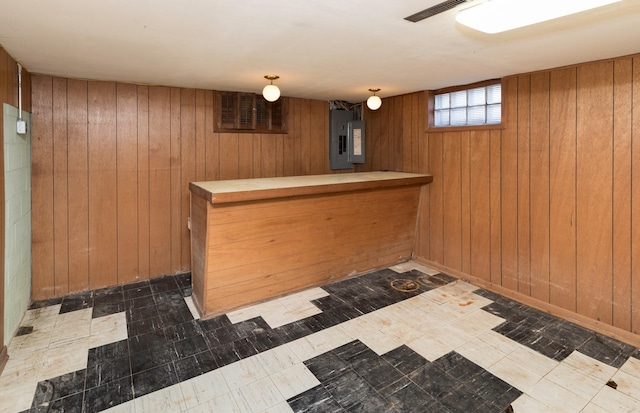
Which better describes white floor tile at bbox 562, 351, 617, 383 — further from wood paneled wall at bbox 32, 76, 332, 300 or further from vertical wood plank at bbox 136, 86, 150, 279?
vertical wood plank at bbox 136, 86, 150, 279

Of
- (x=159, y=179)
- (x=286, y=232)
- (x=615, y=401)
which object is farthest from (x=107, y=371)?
(x=615, y=401)

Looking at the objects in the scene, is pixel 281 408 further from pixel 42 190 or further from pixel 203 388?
pixel 42 190

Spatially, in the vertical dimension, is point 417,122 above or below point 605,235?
above

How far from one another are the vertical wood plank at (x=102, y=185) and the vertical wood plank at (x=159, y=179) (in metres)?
0.35

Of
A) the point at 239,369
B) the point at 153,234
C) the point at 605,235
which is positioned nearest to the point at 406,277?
the point at 605,235

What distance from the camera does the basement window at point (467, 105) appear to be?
3703 mm

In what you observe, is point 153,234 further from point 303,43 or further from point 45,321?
point 303,43

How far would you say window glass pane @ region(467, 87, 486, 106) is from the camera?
151 inches

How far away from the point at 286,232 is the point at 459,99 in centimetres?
251

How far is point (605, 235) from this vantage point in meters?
2.91

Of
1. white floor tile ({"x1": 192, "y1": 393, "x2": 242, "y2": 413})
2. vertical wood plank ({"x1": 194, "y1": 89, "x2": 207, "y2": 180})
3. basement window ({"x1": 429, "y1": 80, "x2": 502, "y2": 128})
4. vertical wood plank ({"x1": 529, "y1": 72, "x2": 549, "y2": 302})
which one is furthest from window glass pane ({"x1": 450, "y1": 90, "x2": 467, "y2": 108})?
white floor tile ({"x1": 192, "y1": 393, "x2": 242, "y2": 413})

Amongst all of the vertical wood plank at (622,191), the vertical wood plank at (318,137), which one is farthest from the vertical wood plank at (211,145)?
the vertical wood plank at (622,191)

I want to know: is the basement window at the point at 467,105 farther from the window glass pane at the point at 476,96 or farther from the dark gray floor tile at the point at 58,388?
the dark gray floor tile at the point at 58,388

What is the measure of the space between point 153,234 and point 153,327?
132cm
